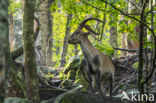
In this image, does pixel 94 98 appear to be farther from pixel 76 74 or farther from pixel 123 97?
pixel 76 74

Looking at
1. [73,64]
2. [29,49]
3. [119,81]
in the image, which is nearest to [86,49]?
[29,49]

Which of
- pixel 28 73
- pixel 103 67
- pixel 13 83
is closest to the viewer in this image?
pixel 28 73

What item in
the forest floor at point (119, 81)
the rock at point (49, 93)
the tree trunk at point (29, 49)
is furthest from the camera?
the forest floor at point (119, 81)

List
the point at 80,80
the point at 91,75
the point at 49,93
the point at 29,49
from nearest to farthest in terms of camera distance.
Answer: the point at 29,49
the point at 91,75
the point at 49,93
the point at 80,80

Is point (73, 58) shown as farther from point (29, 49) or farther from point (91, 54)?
point (29, 49)

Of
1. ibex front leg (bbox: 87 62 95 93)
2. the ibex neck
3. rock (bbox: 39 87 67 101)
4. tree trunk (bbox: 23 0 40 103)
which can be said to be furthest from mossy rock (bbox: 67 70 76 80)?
tree trunk (bbox: 23 0 40 103)

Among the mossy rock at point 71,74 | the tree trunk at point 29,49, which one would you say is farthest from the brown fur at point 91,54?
the mossy rock at point 71,74

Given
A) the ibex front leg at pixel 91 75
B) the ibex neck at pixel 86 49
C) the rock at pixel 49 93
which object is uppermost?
the ibex neck at pixel 86 49

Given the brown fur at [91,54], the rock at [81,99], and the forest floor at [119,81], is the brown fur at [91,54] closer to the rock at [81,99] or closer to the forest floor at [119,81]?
the forest floor at [119,81]

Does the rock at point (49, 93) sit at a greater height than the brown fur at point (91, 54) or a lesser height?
lesser

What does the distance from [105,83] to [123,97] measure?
80.7 inches

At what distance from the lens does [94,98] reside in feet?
18.7

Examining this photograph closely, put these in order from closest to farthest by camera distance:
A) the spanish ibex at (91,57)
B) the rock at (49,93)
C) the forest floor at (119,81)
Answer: the spanish ibex at (91,57) → the rock at (49,93) → the forest floor at (119,81)

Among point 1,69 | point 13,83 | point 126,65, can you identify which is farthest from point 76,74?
point 1,69
